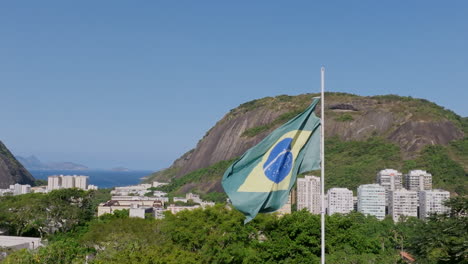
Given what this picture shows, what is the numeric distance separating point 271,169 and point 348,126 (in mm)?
104949

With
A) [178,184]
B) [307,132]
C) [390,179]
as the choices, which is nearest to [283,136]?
[307,132]

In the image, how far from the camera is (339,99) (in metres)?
125

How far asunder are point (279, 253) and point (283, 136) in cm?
1493

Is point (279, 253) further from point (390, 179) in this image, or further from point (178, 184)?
point (178, 184)

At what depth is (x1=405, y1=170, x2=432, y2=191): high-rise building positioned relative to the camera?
77.5m

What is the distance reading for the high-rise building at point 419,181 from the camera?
77.5m

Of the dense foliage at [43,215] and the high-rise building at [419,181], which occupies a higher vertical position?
the high-rise building at [419,181]

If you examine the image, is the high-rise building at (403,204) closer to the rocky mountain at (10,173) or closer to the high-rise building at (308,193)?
the high-rise building at (308,193)

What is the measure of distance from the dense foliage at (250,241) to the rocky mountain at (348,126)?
216 feet

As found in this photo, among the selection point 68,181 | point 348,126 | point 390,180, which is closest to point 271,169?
point 390,180

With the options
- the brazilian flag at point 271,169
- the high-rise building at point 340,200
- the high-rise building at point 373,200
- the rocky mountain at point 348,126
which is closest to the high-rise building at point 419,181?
the high-rise building at point 373,200

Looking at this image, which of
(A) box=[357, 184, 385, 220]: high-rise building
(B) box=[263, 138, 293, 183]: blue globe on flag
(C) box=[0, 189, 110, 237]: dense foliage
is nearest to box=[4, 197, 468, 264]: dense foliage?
(B) box=[263, 138, 293, 183]: blue globe on flag

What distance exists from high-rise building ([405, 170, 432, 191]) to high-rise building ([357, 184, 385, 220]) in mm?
9176

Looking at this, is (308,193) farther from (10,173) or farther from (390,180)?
(10,173)
